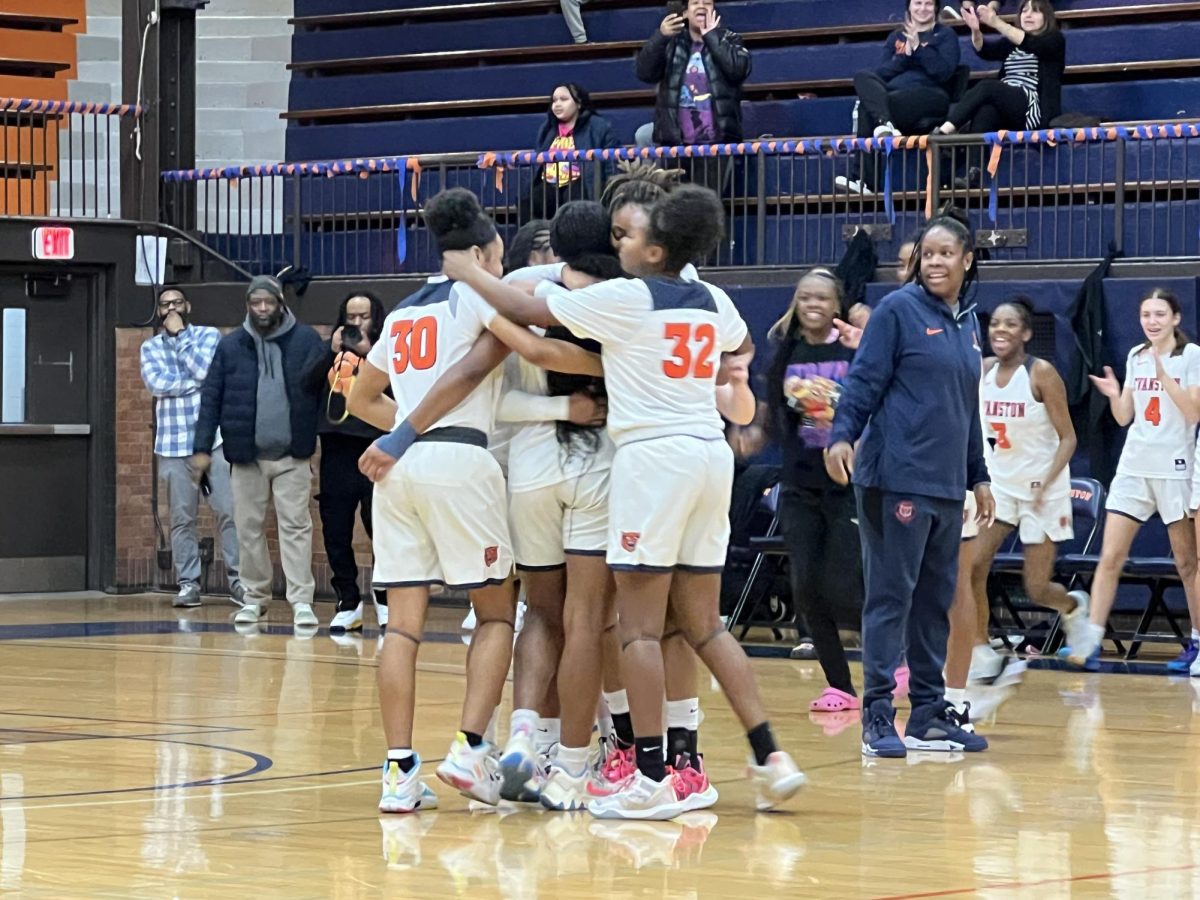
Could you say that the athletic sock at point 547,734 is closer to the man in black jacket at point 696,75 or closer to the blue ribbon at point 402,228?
the man in black jacket at point 696,75

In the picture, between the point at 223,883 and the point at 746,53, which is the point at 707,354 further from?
the point at 746,53

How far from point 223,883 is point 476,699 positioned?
130 centimetres

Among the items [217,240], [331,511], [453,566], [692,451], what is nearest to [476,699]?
[453,566]

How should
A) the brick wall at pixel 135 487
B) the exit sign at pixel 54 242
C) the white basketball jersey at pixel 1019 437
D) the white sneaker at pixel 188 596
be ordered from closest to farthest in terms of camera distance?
the white basketball jersey at pixel 1019 437
the white sneaker at pixel 188 596
the exit sign at pixel 54 242
the brick wall at pixel 135 487

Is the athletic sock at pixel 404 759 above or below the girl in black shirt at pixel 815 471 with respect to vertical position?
below

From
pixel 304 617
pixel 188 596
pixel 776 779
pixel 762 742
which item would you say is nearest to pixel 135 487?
pixel 188 596

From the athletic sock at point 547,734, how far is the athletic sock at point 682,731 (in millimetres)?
348

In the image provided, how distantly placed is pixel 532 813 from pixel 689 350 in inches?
54.4

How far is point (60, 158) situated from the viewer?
16766mm

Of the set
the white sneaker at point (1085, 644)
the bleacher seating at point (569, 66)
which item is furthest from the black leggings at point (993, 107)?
the white sneaker at point (1085, 644)

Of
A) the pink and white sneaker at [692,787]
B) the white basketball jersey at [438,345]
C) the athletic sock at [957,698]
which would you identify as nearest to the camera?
the pink and white sneaker at [692,787]

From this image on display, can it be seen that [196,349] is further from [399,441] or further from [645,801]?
[645,801]

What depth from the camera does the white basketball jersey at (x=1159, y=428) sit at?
35.6 ft

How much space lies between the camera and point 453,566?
20.0 ft
